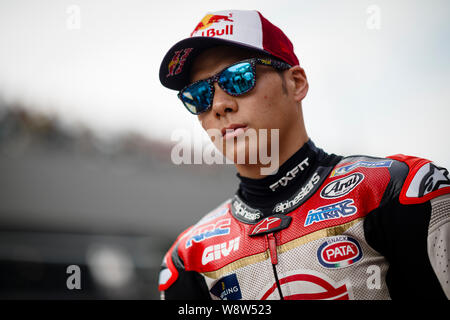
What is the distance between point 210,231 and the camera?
75.4 inches

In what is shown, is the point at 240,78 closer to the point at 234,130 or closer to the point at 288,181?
the point at 234,130

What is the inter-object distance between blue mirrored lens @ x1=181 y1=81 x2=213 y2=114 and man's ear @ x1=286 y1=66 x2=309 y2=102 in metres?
0.43

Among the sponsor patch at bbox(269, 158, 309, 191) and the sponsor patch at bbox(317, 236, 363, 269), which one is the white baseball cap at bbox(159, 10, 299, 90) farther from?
the sponsor patch at bbox(317, 236, 363, 269)

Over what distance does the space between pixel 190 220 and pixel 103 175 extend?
288 cm

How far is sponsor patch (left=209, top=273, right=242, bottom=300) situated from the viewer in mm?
1656

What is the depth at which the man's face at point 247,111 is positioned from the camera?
1.65 metres

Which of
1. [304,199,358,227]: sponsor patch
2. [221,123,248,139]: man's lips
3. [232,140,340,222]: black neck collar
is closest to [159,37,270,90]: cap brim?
[221,123,248,139]: man's lips

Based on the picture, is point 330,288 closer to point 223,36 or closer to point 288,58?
point 288,58

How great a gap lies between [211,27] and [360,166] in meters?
0.97

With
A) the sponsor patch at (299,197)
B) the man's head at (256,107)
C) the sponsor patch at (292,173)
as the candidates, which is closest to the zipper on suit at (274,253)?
the sponsor patch at (299,197)

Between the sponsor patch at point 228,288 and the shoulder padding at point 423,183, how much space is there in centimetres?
81

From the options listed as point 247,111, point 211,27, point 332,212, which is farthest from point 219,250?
point 211,27

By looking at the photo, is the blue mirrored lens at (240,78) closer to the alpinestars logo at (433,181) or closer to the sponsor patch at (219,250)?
the sponsor patch at (219,250)
